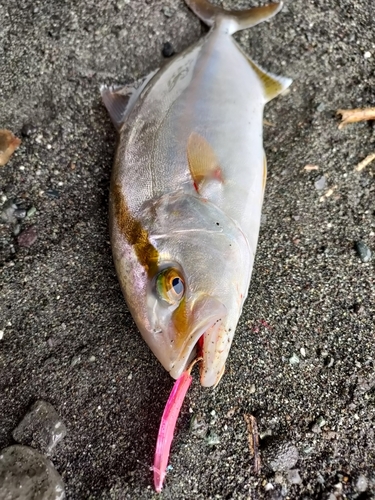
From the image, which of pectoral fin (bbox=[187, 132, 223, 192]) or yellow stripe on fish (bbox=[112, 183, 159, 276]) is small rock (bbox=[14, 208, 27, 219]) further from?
pectoral fin (bbox=[187, 132, 223, 192])

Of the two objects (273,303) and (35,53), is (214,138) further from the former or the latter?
(35,53)

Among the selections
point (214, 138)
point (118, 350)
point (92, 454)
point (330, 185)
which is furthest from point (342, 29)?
point (92, 454)

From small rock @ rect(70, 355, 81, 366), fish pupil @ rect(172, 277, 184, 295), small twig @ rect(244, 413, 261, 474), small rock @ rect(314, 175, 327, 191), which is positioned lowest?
small twig @ rect(244, 413, 261, 474)

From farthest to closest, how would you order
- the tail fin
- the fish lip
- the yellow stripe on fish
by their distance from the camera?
the tail fin → the yellow stripe on fish → the fish lip

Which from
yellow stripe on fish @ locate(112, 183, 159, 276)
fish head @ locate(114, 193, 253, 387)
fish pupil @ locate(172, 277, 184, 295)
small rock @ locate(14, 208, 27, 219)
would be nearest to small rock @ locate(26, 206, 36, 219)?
small rock @ locate(14, 208, 27, 219)

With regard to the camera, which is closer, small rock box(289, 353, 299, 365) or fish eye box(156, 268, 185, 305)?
fish eye box(156, 268, 185, 305)

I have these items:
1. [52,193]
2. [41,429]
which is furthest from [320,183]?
[41,429]

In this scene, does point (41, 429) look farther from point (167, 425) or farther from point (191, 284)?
point (191, 284)

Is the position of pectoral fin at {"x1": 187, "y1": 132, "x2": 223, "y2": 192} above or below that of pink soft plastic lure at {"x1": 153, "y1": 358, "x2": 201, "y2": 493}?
above
